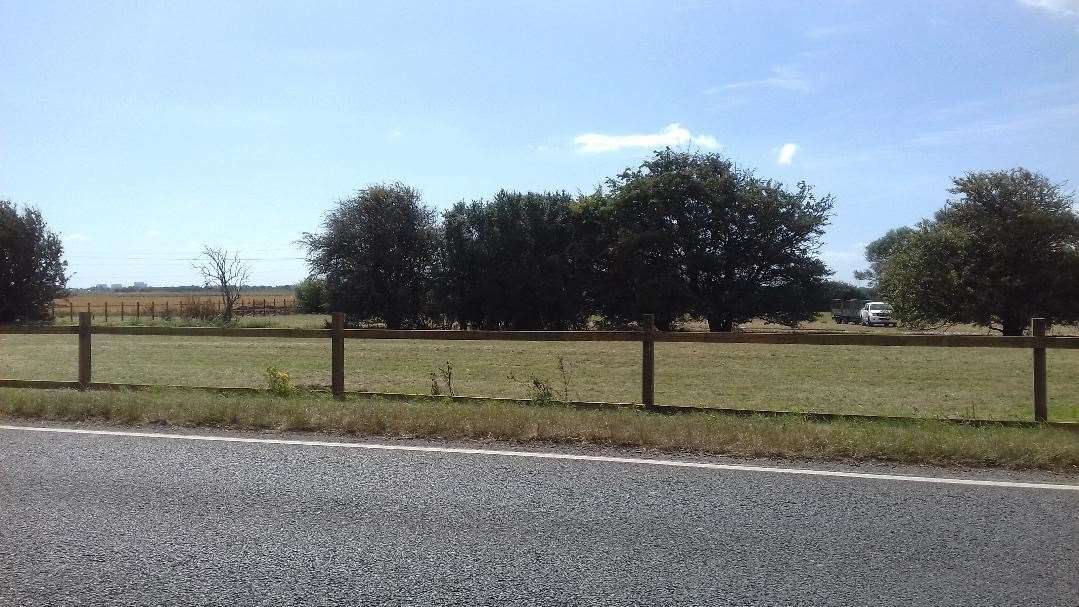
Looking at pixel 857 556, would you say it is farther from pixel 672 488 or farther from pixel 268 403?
pixel 268 403

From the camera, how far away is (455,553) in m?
4.79

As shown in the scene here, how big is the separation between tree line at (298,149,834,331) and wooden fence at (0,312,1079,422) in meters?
34.6

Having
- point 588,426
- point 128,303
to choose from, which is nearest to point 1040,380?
point 588,426

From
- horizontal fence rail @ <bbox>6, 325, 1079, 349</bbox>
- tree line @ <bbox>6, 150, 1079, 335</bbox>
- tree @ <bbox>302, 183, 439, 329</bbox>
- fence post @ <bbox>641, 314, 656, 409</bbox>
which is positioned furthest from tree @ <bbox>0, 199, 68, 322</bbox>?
fence post @ <bbox>641, 314, 656, 409</bbox>

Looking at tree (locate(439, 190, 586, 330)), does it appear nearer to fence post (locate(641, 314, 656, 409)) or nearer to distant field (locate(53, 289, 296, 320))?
distant field (locate(53, 289, 296, 320))

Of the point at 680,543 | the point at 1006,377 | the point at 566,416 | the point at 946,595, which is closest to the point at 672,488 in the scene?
the point at 680,543

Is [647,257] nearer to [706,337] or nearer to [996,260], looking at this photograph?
[996,260]

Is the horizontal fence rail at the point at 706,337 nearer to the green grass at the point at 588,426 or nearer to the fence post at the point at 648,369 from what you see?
the fence post at the point at 648,369

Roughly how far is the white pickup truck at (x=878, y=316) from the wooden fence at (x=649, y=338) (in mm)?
49592

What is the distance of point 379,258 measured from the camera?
5044cm

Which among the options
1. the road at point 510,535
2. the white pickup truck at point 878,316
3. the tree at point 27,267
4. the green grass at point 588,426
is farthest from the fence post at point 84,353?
the white pickup truck at point 878,316

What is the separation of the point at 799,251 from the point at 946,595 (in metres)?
45.5

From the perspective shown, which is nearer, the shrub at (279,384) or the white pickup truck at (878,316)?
the shrub at (279,384)

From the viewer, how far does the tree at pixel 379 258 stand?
49719 mm
